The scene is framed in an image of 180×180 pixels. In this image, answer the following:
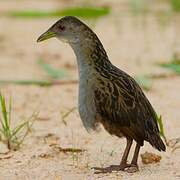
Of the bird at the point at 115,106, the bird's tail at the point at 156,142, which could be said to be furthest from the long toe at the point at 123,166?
the bird's tail at the point at 156,142

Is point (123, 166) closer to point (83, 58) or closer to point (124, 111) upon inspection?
point (124, 111)

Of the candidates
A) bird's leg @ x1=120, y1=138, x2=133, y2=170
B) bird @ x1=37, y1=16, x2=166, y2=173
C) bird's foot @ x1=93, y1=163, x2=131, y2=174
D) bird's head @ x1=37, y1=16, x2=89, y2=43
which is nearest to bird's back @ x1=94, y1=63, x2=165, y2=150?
bird @ x1=37, y1=16, x2=166, y2=173

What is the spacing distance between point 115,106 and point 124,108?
2.8 inches

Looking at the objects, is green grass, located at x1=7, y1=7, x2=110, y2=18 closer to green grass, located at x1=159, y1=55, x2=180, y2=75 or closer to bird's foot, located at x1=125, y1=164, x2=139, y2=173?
green grass, located at x1=159, y1=55, x2=180, y2=75

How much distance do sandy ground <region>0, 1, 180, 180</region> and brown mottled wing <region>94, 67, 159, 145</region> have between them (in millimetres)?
335

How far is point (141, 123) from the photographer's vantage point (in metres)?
6.91

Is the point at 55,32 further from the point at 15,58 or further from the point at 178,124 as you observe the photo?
the point at 15,58

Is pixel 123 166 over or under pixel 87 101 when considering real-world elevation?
under

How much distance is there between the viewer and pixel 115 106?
6.91 meters

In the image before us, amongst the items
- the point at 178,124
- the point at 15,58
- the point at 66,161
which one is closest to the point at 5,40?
the point at 15,58

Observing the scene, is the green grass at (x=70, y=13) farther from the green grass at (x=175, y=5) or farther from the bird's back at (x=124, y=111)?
the bird's back at (x=124, y=111)

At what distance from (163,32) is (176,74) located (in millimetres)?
3004

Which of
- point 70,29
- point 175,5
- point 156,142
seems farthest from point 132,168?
point 175,5

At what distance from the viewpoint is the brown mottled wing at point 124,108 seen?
6.90m
